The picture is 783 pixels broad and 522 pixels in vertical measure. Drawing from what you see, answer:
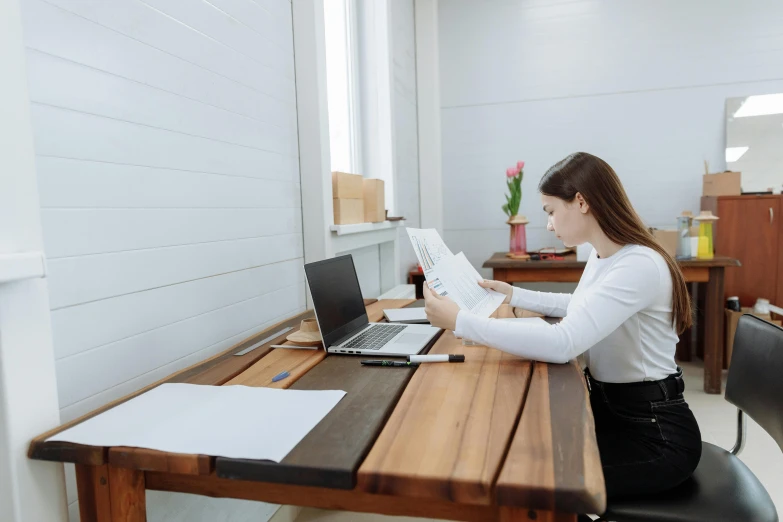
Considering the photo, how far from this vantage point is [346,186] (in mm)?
2490

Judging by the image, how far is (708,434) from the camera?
108 inches

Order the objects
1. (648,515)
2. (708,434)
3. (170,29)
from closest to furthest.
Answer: (648,515) < (170,29) < (708,434)

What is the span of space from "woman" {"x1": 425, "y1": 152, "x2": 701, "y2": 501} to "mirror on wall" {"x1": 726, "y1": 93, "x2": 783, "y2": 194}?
3133mm

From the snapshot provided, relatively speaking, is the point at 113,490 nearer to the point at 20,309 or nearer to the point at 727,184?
the point at 20,309

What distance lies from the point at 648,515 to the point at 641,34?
3844 mm

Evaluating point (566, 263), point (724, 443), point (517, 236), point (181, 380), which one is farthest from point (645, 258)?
point (517, 236)

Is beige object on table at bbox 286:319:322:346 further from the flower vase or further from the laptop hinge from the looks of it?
the flower vase

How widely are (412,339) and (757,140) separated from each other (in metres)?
3.60

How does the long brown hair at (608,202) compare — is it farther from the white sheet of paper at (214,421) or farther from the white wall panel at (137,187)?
the white wall panel at (137,187)

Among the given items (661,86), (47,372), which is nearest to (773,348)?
(47,372)

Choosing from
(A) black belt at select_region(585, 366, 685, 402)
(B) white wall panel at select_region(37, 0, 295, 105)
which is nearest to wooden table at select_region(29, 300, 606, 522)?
(A) black belt at select_region(585, 366, 685, 402)

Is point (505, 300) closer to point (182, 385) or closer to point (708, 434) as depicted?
point (182, 385)


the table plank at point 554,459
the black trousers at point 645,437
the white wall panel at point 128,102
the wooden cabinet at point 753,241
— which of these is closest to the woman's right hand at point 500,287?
the black trousers at point 645,437

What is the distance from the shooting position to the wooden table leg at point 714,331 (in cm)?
326
